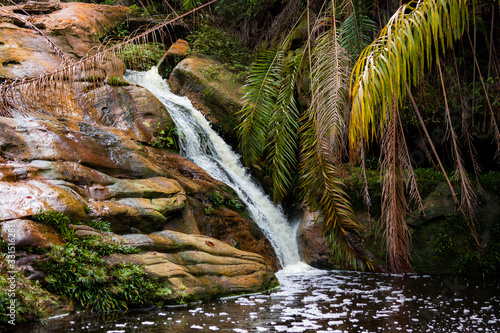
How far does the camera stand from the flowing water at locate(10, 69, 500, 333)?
14.4ft

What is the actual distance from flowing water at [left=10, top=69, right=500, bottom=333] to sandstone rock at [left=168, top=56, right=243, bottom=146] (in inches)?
179

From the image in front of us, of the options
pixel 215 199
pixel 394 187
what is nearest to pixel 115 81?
pixel 215 199

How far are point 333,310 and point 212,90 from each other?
324 inches

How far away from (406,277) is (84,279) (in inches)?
230

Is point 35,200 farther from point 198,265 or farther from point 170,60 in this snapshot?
point 170,60

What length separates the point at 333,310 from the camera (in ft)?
17.0

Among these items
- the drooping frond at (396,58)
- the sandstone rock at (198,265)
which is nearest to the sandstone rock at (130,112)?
the sandstone rock at (198,265)

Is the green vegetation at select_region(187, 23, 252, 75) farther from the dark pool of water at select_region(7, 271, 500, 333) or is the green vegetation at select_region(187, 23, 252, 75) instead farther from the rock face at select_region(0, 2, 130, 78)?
the dark pool of water at select_region(7, 271, 500, 333)

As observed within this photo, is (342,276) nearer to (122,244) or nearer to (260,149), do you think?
(260,149)

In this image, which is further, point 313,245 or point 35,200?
point 313,245

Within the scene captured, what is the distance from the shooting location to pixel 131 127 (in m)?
9.31

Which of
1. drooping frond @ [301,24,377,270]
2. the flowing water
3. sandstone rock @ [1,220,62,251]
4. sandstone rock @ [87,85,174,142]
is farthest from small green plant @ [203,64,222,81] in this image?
sandstone rock @ [1,220,62,251]

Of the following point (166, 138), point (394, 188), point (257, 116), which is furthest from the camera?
point (166, 138)

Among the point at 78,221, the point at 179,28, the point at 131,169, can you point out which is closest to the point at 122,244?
the point at 78,221
